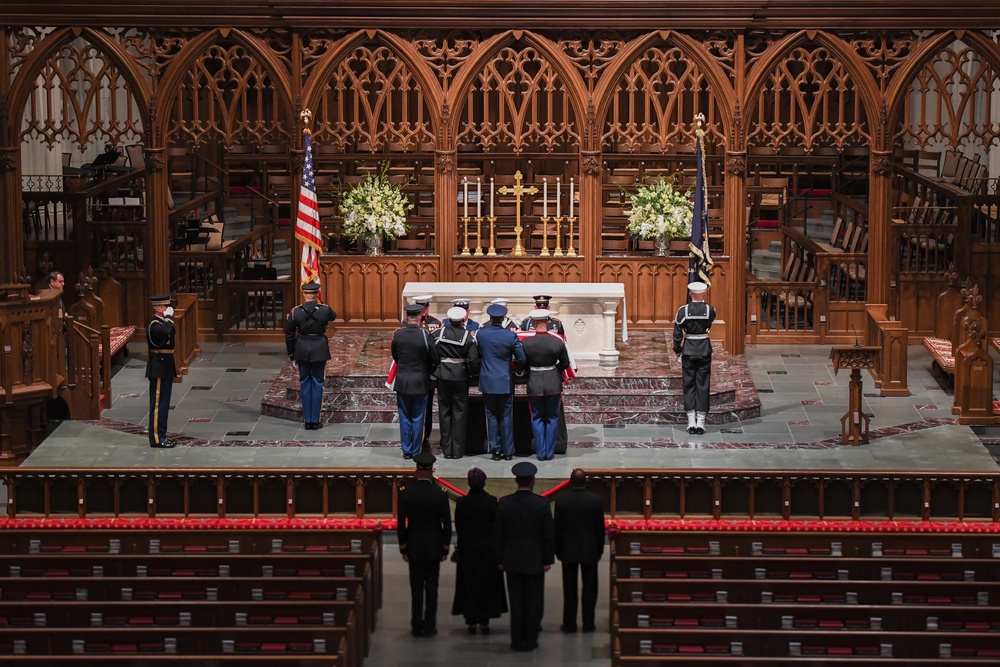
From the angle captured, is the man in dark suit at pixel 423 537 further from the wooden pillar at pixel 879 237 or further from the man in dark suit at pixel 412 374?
the wooden pillar at pixel 879 237

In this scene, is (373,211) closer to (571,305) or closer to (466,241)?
(466,241)

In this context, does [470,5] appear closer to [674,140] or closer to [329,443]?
[674,140]

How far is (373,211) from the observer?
23.2 metres

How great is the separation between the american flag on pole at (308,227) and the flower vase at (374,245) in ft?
5.79

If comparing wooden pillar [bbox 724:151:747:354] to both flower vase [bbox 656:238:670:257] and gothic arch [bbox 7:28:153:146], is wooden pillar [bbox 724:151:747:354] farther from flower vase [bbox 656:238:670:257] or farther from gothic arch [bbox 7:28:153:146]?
gothic arch [bbox 7:28:153:146]

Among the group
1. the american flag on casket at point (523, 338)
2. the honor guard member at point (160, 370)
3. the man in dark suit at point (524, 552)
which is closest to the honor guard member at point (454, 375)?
the american flag on casket at point (523, 338)

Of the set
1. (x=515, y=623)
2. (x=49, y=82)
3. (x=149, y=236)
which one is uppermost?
(x=49, y=82)

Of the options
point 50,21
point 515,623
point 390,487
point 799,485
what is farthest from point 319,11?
point 515,623

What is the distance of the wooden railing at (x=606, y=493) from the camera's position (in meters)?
16.3

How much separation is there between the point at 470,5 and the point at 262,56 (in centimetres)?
273

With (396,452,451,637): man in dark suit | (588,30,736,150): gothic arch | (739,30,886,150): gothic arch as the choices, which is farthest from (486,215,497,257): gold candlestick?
(396,452,451,637): man in dark suit

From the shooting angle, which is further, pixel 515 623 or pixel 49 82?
pixel 49 82

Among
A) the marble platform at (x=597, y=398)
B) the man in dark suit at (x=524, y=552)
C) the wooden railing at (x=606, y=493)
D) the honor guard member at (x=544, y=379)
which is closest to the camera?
the man in dark suit at (x=524, y=552)

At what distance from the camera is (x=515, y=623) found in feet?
45.6
